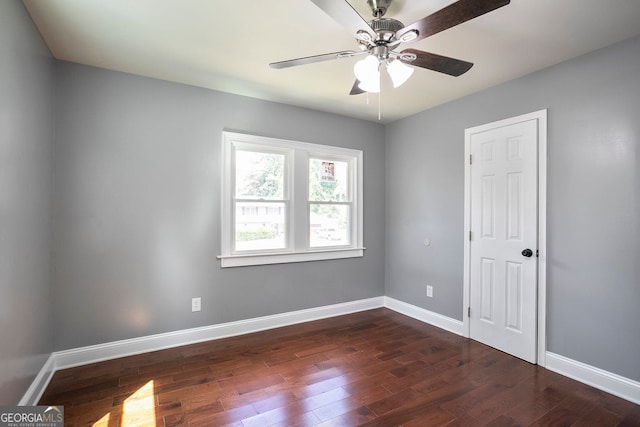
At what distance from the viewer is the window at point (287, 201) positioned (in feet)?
10.7

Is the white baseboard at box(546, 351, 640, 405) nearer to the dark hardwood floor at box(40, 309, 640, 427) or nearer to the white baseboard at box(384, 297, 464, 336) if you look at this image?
the dark hardwood floor at box(40, 309, 640, 427)

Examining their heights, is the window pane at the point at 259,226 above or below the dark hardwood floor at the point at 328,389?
above

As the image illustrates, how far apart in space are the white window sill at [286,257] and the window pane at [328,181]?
679mm

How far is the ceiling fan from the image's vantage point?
53.3 inches

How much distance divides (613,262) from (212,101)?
12.4ft

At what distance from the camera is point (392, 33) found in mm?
1675

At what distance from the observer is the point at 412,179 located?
13.0ft

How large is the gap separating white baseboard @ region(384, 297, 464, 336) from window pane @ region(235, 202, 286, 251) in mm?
1779

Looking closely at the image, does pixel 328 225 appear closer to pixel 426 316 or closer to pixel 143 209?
pixel 426 316

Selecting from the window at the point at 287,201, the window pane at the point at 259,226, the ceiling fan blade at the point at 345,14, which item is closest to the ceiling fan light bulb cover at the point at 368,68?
the ceiling fan blade at the point at 345,14

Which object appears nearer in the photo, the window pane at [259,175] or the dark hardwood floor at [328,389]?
the dark hardwood floor at [328,389]

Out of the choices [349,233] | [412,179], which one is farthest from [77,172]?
[412,179]

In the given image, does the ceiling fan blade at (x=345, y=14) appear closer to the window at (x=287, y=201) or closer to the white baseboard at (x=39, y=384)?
the window at (x=287, y=201)

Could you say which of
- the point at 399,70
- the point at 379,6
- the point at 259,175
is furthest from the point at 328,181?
the point at 379,6
